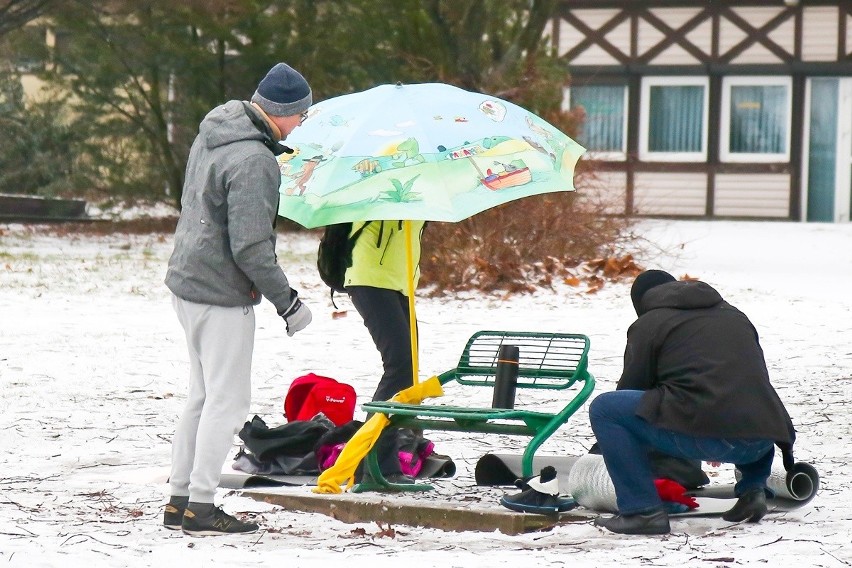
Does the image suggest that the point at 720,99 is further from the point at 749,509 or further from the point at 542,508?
the point at 542,508

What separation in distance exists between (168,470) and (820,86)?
20032 millimetres

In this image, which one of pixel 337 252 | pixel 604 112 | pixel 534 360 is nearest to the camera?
pixel 534 360

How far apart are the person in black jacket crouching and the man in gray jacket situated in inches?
48.7

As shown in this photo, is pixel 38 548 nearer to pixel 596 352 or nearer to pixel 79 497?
pixel 79 497

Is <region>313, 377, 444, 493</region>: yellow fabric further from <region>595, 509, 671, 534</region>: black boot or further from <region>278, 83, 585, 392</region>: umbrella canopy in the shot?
<region>595, 509, 671, 534</region>: black boot

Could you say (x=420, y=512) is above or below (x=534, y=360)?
below

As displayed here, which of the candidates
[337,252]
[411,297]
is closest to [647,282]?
[411,297]

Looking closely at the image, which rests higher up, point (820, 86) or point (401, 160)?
point (820, 86)

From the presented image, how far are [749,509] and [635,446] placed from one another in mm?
499

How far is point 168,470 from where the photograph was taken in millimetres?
6520

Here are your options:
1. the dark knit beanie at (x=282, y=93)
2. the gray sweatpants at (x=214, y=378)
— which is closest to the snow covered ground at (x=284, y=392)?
the gray sweatpants at (x=214, y=378)

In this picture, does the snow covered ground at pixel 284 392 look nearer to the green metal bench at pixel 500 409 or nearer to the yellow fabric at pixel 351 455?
the yellow fabric at pixel 351 455

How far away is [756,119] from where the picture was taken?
24875 millimetres

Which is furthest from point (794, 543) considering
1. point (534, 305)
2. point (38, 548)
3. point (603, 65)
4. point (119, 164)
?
point (603, 65)
